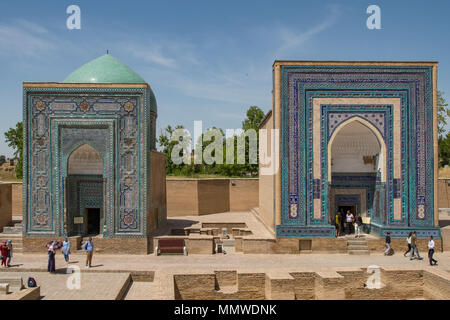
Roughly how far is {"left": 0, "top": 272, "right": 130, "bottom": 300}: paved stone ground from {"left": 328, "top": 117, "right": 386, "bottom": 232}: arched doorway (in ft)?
27.0

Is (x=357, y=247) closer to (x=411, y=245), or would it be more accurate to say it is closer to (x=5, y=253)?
(x=411, y=245)

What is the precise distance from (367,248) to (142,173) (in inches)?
308

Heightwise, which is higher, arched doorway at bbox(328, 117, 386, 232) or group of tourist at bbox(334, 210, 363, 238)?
arched doorway at bbox(328, 117, 386, 232)

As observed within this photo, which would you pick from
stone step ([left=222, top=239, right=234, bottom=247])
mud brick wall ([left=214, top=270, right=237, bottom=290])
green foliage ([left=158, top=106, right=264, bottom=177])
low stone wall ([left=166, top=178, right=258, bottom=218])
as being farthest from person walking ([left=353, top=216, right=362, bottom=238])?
green foliage ([left=158, top=106, right=264, bottom=177])

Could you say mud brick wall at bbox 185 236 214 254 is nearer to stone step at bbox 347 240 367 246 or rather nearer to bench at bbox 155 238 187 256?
bench at bbox 155 238 187 256

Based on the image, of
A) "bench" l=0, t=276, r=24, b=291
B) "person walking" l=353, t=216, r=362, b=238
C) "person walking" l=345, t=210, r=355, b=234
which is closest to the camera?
"bench" l=0, t=276, r=24, b=291

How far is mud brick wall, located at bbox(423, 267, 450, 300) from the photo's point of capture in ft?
31.0

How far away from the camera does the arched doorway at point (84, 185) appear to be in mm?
13516

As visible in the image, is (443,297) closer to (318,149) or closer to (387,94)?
(318,149)

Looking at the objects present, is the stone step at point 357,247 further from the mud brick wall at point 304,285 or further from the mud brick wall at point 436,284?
the mud brick wall at point 304,285

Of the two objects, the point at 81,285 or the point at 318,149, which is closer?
the point at 81,285

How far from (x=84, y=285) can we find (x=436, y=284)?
861 centimetres
